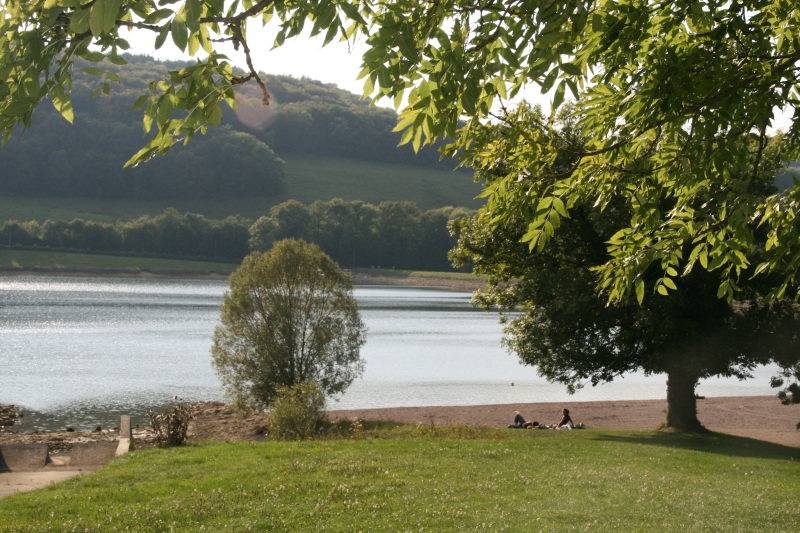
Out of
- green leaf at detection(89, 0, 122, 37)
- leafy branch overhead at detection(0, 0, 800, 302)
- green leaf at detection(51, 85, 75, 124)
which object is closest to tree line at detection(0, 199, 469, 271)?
leafy branch overhead at detection(0, 0, 800, 302)

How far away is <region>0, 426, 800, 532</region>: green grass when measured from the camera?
27.4 feet

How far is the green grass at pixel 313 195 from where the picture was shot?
450 feet

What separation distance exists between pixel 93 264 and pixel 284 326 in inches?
3690

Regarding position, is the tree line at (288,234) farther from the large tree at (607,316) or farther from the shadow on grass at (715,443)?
the shadow on grass at (715,443)

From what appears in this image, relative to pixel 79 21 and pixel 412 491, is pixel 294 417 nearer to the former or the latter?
pixel 412 491

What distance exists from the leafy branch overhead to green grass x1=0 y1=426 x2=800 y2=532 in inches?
120

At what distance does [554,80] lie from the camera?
5113 millimetres

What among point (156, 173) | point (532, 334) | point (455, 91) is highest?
point (156, 173)

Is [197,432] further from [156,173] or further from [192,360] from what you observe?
[156,173]

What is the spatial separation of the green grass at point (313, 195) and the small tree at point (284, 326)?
375ft

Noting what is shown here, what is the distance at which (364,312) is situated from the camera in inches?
2781

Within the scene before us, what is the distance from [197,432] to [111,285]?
266 feet

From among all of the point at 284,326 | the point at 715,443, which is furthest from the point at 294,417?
the point at 715,443

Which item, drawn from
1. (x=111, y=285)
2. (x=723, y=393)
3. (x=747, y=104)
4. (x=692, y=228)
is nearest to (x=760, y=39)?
(x=747, y=104)
